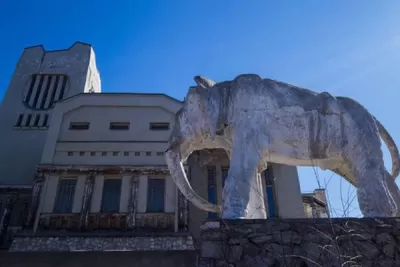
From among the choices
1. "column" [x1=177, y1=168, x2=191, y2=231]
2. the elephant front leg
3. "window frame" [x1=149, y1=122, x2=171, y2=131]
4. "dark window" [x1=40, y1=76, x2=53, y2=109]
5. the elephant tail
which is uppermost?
"dark window" [x1=40, y1=76, x2=53, y2=109]

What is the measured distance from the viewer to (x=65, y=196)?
15.3 meters

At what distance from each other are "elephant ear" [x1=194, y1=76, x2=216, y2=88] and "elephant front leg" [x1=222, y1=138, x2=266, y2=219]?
1318 mm

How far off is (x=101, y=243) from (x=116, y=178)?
9.55 feet

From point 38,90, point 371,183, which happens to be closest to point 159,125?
point 38,90

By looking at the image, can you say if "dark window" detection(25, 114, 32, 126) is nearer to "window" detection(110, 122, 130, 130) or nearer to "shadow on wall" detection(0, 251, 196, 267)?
"window" detection(110, 122, 130, 130)

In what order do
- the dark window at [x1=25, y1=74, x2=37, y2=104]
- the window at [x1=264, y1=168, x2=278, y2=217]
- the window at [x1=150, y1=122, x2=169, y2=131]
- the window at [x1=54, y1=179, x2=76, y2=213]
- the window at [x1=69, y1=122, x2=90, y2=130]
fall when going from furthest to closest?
the dark window at [x1=25, y1=74, x2=37, y2=104], the window at [x1=150, y1=122, x2=169, y2=131], the window at [x1=69, y1=122, x2=90, y2=130], the window at [x1=264, y1=168, x2=278, y2=217], the window at [x1=54, y1=179, x2=76, y2=213]

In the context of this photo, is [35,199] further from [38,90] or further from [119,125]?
[38,90]

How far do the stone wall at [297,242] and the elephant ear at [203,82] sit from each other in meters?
2.59

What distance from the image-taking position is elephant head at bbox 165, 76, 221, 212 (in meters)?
5.67

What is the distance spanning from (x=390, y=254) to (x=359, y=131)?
2.03 m

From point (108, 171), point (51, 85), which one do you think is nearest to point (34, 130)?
point (51, 85)

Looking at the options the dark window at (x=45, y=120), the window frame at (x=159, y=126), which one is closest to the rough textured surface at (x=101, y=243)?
the window frame at (x=159, y=126)

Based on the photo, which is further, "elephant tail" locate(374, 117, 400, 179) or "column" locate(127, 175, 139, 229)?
"column" locate(127, 175, 139, 229)

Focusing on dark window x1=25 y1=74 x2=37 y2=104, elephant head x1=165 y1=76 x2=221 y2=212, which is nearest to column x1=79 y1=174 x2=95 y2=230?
elephant head x1=165 y1=76 x2=221 y2=212
